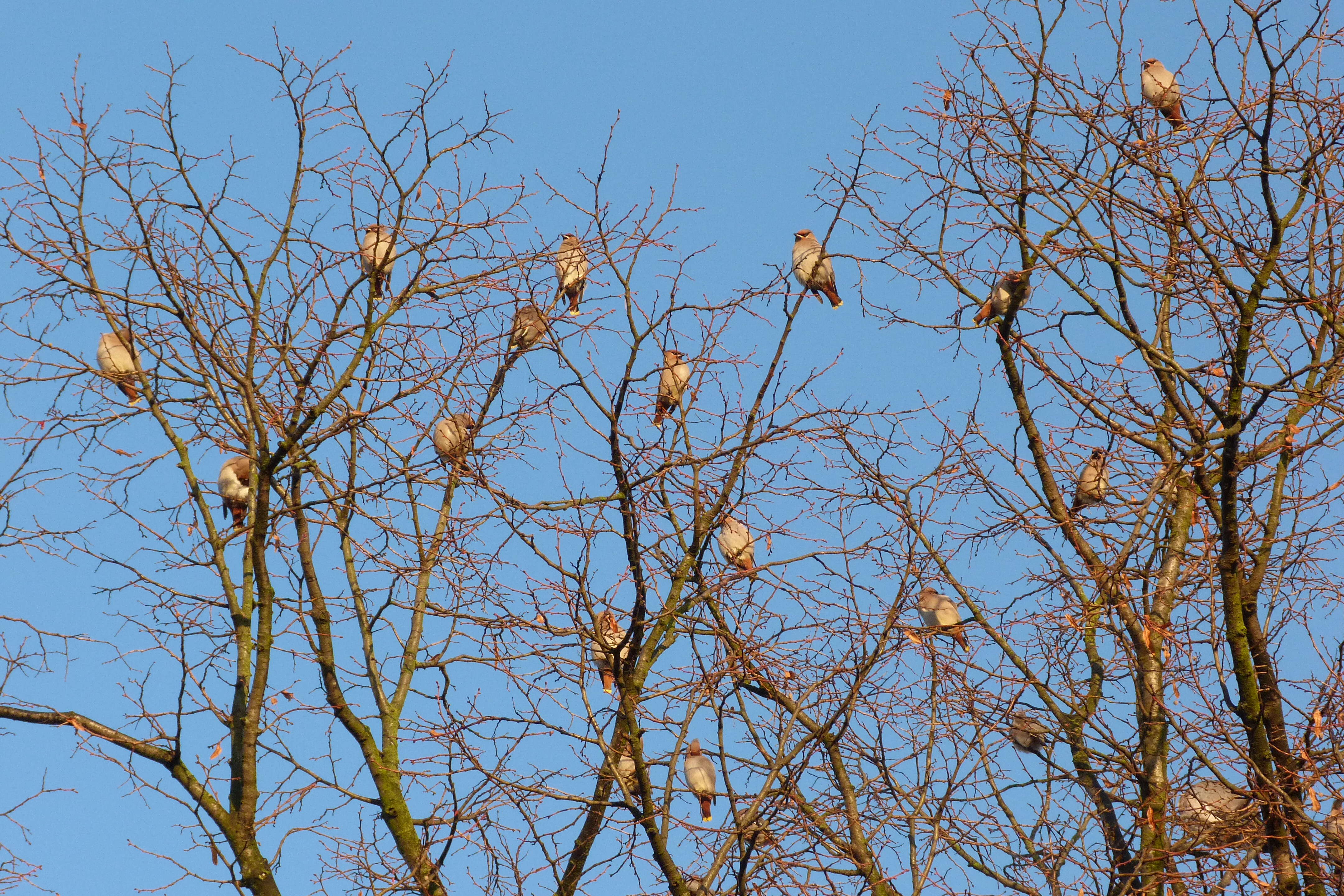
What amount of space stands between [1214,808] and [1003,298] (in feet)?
11.0

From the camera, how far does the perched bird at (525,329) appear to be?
6.02 meters

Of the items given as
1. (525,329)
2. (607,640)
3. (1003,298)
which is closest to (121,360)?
(525,329)

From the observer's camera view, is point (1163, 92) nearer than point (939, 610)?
Yes

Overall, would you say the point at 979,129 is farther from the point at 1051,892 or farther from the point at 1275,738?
the point at 1051,892

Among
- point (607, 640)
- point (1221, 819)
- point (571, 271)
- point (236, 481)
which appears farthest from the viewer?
point (236, 481)

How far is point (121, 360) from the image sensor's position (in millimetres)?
8586

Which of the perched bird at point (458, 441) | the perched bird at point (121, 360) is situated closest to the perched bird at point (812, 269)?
the perched bird at point (458, 441)

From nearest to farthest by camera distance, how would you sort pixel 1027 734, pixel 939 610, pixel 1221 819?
pixel 1221 819
pixel 1027 734
pixel 939 610

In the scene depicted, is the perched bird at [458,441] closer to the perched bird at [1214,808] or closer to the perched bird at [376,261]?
the perched bird at [376,261]

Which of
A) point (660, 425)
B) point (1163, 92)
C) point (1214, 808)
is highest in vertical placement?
point (1163, 92)

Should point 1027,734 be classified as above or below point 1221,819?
above

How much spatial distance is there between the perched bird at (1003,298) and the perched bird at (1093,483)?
3.41 ft

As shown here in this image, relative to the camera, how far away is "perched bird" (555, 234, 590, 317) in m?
6.23

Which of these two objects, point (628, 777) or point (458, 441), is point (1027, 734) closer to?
point (628, 777)
